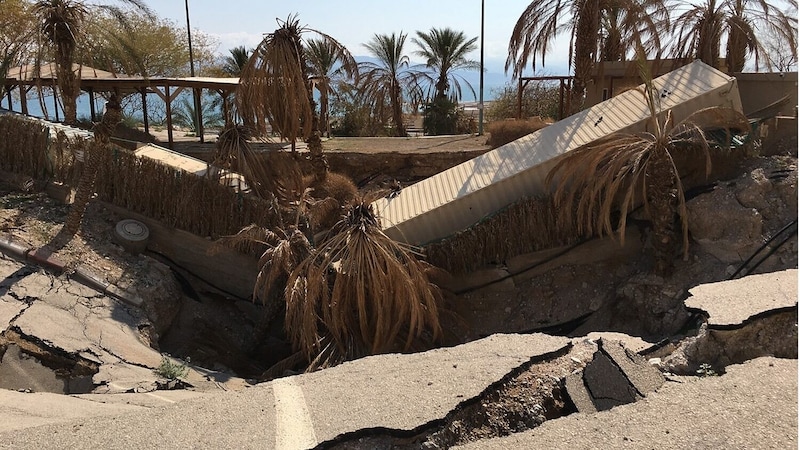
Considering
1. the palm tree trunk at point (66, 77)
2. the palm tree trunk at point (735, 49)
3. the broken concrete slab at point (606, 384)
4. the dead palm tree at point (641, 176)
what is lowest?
the broken concrete slab at point (606, 384)

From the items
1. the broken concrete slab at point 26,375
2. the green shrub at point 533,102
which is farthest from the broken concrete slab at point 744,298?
the green shrub at point 533,102

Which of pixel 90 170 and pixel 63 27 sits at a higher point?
pixel 63 27

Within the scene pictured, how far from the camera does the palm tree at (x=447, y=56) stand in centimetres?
2503

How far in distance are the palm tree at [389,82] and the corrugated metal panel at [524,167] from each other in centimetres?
1313

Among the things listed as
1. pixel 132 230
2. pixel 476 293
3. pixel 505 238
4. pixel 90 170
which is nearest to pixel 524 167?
pixel 505 238

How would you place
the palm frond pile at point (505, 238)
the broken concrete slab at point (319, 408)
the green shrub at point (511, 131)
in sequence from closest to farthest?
1. the broken concrete slab at point (319, 408)
2. the palm frond pile at point (505, 238)
3. the green shrub at point (511, 131)

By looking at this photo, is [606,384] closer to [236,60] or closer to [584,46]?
[584,46]

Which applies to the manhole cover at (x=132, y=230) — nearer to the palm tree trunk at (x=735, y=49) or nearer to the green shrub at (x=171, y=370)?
the green shrub at (x=171, y=370)

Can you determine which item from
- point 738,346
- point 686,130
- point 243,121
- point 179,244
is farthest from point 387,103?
point 738,346

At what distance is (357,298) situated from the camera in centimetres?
795

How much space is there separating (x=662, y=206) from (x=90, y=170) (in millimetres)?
8565

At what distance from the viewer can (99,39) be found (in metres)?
10.7

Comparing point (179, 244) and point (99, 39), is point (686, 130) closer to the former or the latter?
point (179, 244)

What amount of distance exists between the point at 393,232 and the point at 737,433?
6771 millimetres
